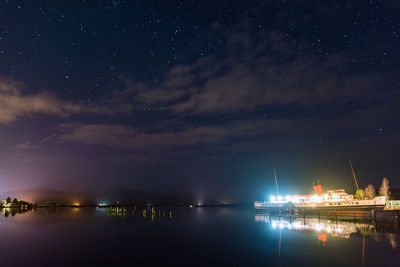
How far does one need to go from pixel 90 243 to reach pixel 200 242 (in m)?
16.6

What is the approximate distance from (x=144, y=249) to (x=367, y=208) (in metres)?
59.5

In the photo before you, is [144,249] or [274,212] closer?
[144,249]

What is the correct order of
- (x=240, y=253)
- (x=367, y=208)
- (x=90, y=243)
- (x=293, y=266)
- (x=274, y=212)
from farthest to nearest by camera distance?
(x=274, y=212), (x=367, y=208), (x=90, y=243), (x=240, y=253), (x=293, y=266)

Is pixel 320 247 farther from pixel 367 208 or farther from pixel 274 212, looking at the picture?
pixel 274 212

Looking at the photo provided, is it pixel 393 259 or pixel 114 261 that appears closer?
pixel 393 259

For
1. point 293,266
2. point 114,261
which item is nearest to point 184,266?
point 114,261

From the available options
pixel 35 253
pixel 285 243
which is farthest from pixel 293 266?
pixel 35 253

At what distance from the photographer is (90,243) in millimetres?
39312

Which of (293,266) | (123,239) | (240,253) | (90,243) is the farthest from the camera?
(123,239)

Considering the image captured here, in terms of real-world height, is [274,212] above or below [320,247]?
below

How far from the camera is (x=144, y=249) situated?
34594 mm

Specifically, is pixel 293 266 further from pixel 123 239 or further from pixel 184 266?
pixel 123 239

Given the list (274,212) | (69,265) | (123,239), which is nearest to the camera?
(69,265)

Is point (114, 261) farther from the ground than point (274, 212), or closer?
farther from the ground
